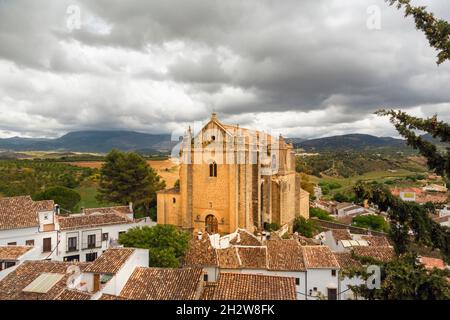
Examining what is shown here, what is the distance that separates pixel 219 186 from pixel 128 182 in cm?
1333

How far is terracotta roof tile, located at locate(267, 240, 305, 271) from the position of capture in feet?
55.1

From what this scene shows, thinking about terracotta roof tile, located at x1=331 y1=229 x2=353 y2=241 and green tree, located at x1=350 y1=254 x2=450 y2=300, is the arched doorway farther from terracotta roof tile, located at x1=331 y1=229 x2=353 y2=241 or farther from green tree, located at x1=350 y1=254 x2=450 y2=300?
green tree, located at x1=350 y1=254 x2=450 y2=300

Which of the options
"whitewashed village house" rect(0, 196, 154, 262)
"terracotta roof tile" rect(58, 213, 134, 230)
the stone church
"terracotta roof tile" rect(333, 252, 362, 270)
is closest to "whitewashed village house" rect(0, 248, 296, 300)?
"terracotta roof tile" rect(333, 252, 362, 270)

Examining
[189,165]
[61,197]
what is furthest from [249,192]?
[61,197]

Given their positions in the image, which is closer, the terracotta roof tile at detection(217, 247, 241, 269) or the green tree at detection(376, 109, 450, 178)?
the green tree at detection(376, 109, 450, 178)

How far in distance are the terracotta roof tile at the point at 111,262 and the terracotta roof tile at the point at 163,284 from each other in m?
0.76

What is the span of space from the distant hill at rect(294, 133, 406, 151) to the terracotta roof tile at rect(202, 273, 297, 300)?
461 ft

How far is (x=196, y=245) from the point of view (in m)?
19.1

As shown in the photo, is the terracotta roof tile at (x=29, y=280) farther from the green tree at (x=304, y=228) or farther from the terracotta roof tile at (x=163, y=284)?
the green tree at (x=304, y=228)

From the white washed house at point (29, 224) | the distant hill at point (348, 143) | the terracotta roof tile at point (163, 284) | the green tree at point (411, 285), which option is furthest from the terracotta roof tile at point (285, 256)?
the distant hill at point (348, 143)

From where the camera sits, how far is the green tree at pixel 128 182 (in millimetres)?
34906

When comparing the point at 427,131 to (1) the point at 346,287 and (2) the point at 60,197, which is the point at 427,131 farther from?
(2) the point at 60,197

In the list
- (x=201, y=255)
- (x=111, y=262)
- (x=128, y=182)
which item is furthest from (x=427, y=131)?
(x=128, y=182)
